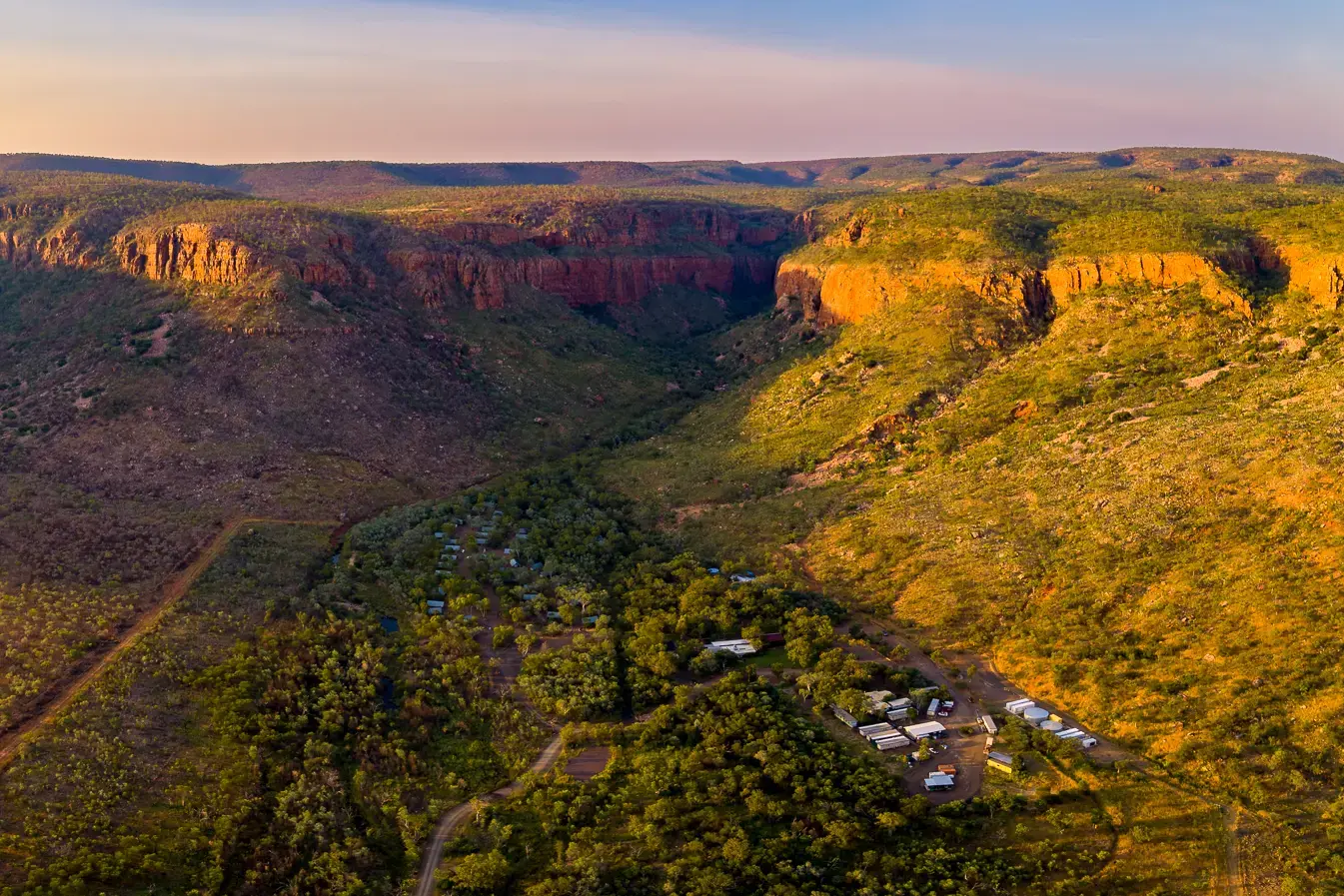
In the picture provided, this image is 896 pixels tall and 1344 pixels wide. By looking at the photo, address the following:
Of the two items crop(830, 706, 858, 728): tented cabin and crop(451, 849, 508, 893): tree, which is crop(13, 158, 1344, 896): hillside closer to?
crop(451, 849, 508, 893): tree

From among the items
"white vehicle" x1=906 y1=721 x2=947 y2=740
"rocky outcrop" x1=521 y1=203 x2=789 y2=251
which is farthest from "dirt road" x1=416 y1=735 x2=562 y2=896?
"rocky outcrop" x1=521 y1=203 x2=789 y2=251

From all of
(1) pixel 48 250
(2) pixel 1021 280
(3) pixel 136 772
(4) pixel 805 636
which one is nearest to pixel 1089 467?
(4) pixel 805 636

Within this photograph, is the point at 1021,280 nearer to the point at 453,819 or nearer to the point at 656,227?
the point at 453,819

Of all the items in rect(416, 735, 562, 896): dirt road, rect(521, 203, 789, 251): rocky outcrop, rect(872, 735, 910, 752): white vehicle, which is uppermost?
rect(521, 203, 789, 251): rocky outcrop

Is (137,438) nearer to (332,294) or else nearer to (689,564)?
(332,294)

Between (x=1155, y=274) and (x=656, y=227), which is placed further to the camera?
(x=656, y=227)

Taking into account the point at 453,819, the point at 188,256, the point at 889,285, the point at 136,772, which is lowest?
the point at 453,819
